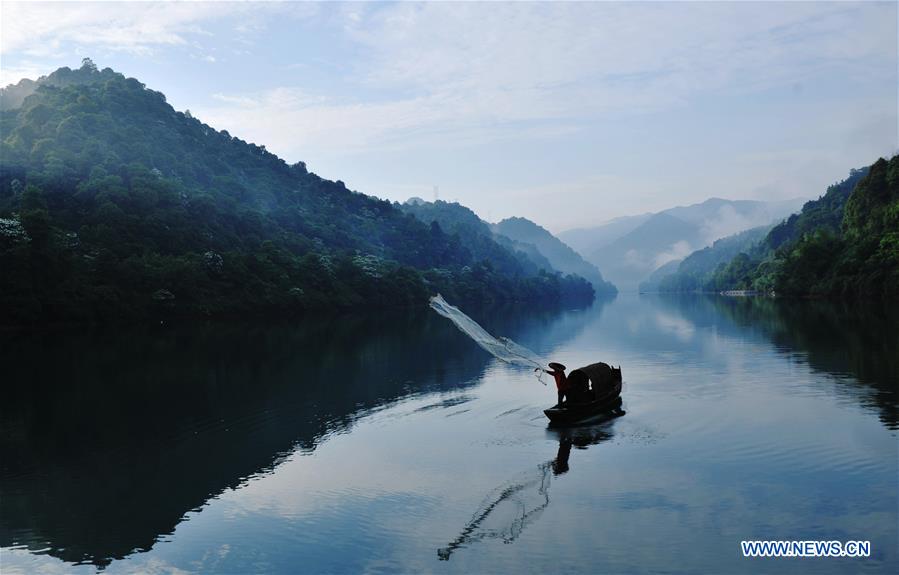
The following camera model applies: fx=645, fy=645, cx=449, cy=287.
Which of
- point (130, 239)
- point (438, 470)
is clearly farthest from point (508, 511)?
point (130, 239)

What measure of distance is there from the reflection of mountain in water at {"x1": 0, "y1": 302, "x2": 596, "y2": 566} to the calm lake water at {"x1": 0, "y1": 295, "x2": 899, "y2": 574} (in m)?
0.15

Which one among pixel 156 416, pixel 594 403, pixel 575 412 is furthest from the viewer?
pixel 156 416

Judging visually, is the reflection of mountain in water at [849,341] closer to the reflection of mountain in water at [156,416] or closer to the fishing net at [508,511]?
the fishing net at [508,511]

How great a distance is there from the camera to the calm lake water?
56.2ft

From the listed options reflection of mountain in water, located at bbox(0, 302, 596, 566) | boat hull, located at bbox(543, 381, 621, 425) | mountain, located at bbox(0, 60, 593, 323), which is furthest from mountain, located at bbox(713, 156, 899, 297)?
boat hull, located at bbox(543, 381, 621, 425)

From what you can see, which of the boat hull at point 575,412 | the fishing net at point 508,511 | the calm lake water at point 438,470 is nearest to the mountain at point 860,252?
the calm lake water at point 438,470

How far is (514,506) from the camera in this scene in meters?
20.3

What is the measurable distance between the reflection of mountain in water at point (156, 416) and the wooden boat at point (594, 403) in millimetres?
10761

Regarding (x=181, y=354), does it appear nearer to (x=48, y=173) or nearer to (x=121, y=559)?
(x=121, y=559)

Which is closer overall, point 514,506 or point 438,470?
point 514,506

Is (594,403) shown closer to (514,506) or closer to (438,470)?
(438,470)

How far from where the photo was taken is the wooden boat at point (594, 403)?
30125mm

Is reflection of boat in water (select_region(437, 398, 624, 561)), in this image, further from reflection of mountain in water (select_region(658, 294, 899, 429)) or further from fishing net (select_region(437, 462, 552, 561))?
reflection of mountain in water (select_region(658, 294, 899, 429))

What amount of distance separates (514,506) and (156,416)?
22455 mm
